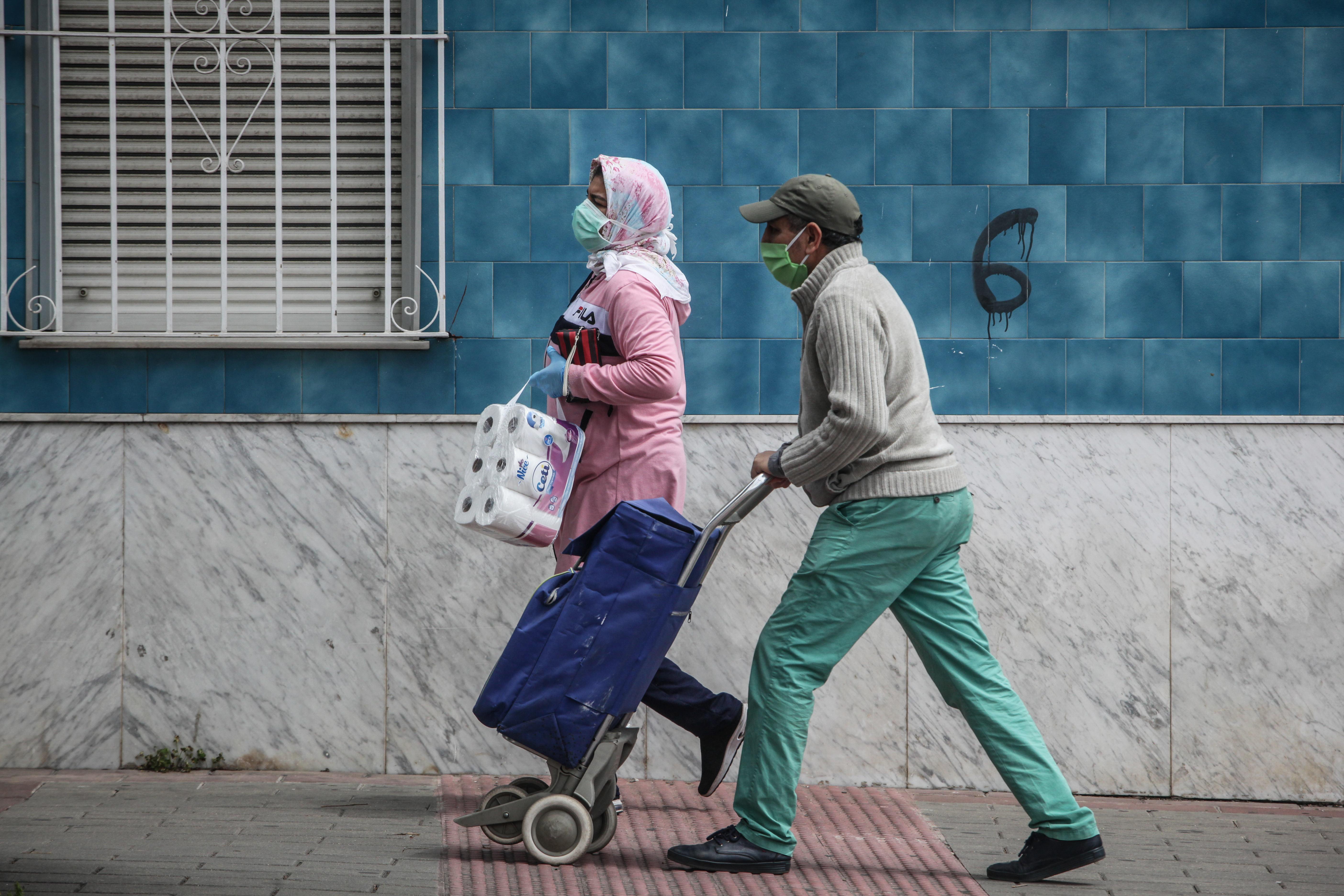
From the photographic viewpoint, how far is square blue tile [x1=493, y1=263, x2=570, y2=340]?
4.60 meters

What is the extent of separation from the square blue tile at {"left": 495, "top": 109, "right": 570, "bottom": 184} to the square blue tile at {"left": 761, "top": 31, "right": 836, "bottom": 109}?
741 millimetres

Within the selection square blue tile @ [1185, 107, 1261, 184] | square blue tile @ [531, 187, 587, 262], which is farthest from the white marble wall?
square blue tile @ [1185, 107, 1261, 184]

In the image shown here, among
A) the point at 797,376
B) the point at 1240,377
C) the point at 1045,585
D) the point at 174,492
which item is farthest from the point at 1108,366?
the point at 174,492

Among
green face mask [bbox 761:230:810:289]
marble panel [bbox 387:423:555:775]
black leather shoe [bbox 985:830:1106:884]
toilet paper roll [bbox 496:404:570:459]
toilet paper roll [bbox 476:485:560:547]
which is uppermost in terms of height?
green face mask [bbox 761:230:810:289]

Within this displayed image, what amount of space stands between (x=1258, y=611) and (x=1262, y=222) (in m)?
1.39

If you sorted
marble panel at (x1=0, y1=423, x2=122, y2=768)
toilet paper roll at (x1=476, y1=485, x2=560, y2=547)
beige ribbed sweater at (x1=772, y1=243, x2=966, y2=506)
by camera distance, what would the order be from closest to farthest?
beige ribbed sweater at (x1=772, y1=243, x2=966, y2=506) < toilet paper roll at (x1=476, y1=485, x2=560, y2=547) < marble panel at (x1=0, y1=423, x2=122, y2=768)

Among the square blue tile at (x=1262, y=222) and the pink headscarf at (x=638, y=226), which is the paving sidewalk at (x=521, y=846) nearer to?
the pink headscarf at (x=638, y=226)

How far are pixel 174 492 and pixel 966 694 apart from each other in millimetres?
2903

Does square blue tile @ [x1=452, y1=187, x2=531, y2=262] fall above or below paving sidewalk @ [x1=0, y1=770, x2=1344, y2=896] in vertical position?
above

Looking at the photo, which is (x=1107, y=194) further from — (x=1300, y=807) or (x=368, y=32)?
(x=368, y=32)

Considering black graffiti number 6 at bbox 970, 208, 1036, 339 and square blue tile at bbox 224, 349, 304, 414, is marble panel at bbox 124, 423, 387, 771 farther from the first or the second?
black graffiti number 6 at bbox 970, 208, 1036, 339

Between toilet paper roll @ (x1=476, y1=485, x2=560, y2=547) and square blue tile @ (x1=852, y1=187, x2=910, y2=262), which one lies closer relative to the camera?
toilet paper roll @ (x1=476, y1=485, x2=560, y2=547)

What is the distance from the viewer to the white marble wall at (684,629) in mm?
4504

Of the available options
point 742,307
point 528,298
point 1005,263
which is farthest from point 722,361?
point 1005,263
